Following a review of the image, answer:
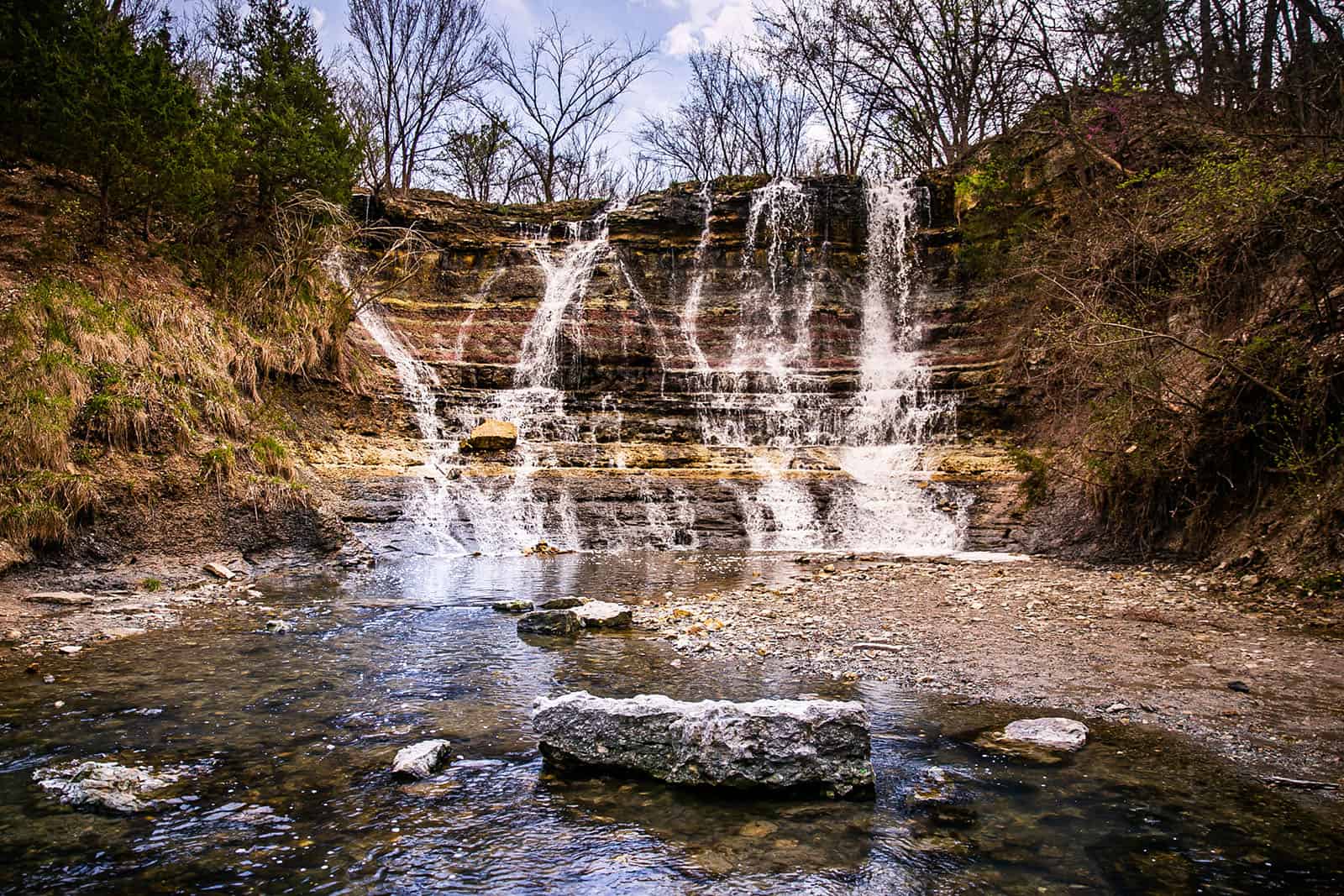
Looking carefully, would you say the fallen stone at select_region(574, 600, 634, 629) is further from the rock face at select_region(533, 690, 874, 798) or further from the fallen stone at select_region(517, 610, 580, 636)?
the rock face at select_region(533, 690, 874, 798)

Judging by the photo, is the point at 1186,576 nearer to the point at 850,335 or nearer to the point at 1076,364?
the point at 1076,364

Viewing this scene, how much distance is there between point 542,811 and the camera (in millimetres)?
3035

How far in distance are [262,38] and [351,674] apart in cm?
1556

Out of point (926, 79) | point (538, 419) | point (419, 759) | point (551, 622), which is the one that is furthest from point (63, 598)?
point (926, 79)

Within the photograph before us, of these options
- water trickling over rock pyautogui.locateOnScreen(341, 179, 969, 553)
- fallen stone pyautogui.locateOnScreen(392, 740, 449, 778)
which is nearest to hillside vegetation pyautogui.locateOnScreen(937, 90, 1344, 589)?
water trickling over rock pyautogui.locateOnScreen(341, 179, 969, 553)

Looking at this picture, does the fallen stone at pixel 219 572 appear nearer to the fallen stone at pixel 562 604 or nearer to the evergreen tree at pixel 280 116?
the fallen stone at pixel 562 604

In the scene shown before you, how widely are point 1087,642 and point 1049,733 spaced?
7.51 feet

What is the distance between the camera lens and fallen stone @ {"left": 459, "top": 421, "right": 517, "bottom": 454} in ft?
45.9

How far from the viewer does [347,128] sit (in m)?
14.7

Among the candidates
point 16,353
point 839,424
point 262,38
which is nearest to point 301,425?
point 16,353

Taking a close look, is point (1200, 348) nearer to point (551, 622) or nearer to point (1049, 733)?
point (1049, 733)

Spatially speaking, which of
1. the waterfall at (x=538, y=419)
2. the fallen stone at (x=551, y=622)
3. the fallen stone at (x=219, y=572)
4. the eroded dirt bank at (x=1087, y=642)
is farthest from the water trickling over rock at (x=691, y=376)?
the fallen stone at (x=551, y=622)

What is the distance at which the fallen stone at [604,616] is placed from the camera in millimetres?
6336

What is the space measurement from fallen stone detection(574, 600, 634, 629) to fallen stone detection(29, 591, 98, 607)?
4.72 m
